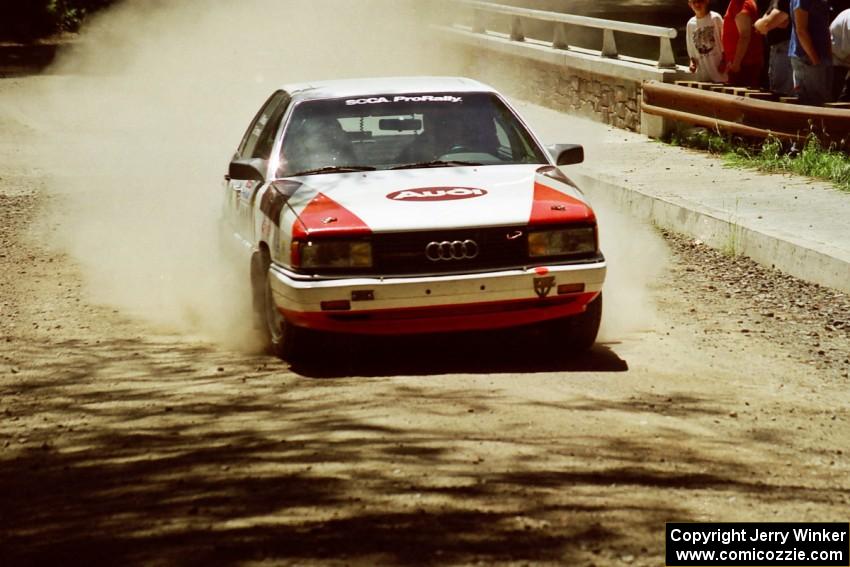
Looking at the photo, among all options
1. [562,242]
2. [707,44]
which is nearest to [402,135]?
[562,242]

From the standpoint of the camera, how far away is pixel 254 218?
8234 millimetres

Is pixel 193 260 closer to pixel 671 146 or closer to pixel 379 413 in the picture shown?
pixel 379 413

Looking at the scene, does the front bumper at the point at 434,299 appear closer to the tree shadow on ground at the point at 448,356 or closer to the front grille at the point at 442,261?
the front grille at the point at 442,261

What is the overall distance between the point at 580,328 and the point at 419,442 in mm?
2054

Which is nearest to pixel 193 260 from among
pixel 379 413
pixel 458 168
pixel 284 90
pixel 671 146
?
pixel 284 90

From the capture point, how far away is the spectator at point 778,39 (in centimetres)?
1410

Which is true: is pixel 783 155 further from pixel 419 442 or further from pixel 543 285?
pixel 419 442

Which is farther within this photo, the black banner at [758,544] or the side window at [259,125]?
the side window at [259,125]

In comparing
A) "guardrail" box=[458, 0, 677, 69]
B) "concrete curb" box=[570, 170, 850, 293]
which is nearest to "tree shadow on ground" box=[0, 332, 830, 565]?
"concrete curb" box=[570, 170, 850, 293]

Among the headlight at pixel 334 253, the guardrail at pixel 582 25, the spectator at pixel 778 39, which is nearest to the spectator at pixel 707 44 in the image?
the guardrail at pixel 582 25

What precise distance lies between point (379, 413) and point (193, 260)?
5138mm

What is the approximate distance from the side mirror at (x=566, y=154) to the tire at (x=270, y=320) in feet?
6.00

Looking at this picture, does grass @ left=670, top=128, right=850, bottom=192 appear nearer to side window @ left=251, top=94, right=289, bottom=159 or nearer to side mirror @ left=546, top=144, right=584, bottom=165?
side mirror @ left=546, top=144, right=584, bottom=165

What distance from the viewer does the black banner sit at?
456 cm
